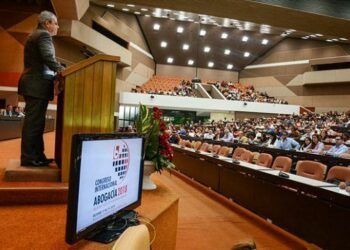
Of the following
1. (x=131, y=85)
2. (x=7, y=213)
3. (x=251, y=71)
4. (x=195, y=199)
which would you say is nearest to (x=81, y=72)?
(x=7, y=213)

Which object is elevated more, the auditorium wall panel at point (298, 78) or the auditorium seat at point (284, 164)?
the auditorium wall panel at point (298, 78)

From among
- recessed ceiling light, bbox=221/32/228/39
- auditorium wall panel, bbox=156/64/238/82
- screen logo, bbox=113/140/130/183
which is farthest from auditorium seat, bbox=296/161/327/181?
auditorium wall panel, bbox=156/64/238/82

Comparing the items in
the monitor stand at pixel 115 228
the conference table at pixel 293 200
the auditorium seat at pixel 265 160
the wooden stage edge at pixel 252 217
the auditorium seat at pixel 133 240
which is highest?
the auditorium seat at pixel 133 240

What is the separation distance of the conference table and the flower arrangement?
5.06 feet

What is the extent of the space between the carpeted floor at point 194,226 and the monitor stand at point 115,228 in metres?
0.15

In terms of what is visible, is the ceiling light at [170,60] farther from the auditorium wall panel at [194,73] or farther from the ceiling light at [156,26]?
the ceiling light at [156,26]

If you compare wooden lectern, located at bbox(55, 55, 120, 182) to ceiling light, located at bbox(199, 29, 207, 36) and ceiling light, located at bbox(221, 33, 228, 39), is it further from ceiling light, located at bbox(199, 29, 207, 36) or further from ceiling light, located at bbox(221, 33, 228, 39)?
ceiling light, located at bbox(221, 33, 228, 39)

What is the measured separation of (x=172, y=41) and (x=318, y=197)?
2175cm

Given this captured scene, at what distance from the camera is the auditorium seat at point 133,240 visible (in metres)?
0.92

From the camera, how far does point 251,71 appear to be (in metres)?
28.6

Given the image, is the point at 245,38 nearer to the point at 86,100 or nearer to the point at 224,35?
the point at 224,35

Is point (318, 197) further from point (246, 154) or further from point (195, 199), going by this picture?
point (246, 154)

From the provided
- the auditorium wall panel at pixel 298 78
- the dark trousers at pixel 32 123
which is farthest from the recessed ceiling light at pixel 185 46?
the dark trousers at pixel 32 123

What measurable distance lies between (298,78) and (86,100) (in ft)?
84.1
